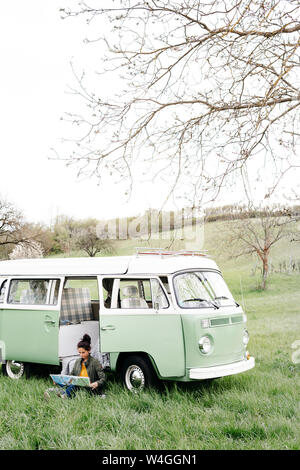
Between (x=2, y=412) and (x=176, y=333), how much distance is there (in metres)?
2.67

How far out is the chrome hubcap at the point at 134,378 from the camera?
25.5 feet

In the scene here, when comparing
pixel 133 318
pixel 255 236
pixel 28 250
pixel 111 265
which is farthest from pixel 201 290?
pixel 28 250

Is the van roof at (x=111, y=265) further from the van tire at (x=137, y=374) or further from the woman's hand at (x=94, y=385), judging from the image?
the woman's hand at (x=94, y=385)

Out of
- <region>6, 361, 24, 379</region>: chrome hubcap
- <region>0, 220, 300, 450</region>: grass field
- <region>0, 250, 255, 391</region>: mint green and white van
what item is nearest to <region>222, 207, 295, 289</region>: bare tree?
<region>0, 220, 300, 450</region>: grass field

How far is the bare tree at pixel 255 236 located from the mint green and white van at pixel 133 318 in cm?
1609

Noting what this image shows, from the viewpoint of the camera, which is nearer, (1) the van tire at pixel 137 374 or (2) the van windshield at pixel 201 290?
(1) the van tire at pixel 137 374

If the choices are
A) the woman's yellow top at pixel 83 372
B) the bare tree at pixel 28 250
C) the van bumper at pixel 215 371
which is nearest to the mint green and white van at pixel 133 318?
the van bumper at pixel 215 371

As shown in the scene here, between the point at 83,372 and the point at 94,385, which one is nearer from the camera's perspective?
the point at 94,385

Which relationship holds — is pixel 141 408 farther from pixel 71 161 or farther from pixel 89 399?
pixel 71 161

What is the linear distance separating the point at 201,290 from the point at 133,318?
1158 mm

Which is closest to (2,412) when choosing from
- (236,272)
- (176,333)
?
(176,333)

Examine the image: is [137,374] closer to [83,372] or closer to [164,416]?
[83,372]

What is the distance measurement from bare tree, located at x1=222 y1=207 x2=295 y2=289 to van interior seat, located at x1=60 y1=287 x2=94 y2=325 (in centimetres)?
1588

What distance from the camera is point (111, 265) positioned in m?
8.46
